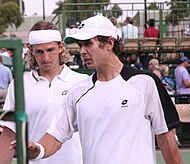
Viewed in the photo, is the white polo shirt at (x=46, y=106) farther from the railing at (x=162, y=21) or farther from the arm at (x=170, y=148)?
the railing at (x=162, y=21)

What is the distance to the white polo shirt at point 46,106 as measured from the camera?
3.66 meters

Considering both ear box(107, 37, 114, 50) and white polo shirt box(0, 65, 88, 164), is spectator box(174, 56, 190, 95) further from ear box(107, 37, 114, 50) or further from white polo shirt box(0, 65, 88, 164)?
ear box(107, 37, 114, 50)

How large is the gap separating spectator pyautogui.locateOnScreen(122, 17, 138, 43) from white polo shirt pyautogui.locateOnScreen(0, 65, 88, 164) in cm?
1081

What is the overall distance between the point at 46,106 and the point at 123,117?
2.67ft

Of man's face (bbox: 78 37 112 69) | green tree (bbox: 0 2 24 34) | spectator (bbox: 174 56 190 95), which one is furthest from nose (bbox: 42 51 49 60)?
green tree (bbox: 0 2 24 34)

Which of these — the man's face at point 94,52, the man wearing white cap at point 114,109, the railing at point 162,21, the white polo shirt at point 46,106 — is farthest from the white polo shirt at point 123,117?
the railing at point 162,21

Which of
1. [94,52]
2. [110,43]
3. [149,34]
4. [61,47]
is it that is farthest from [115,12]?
[94,52]

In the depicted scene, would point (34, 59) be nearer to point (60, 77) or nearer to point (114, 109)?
point (60, 77)

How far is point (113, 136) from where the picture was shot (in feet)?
9.78

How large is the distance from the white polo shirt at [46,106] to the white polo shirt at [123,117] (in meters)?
0.54

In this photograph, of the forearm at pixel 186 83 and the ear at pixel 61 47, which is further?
the forearm at pixel 186 83

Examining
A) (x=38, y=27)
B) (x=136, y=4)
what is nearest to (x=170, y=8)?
(x=136, y=4)

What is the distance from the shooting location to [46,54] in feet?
12.0

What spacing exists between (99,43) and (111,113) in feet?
1.21
